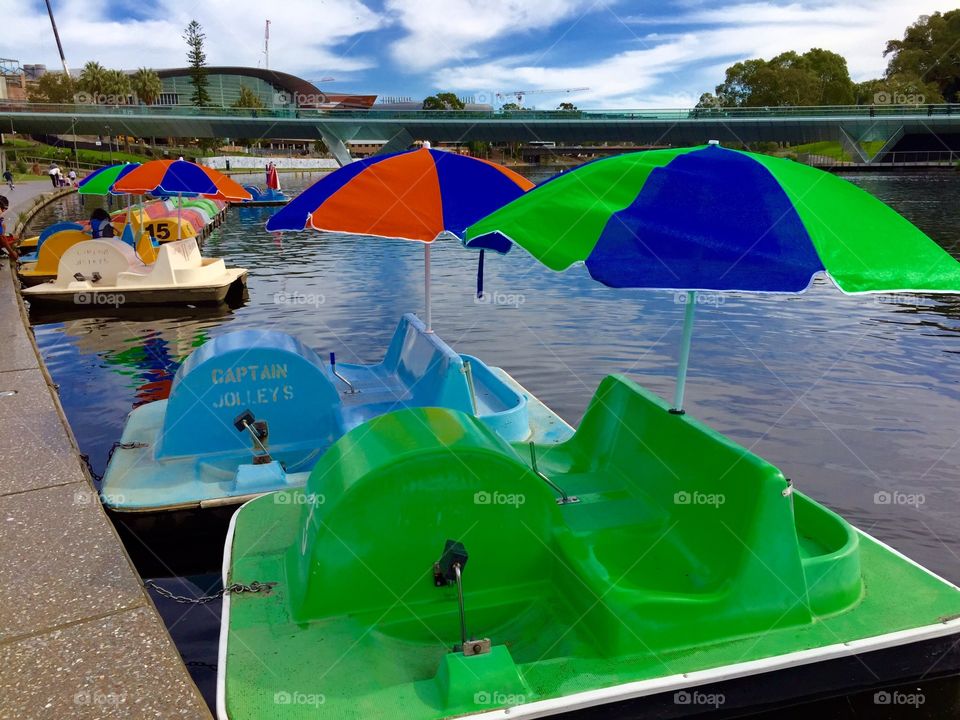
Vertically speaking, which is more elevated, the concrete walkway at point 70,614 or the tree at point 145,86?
the tree at point 145,86

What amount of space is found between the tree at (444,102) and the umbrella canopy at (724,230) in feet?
388

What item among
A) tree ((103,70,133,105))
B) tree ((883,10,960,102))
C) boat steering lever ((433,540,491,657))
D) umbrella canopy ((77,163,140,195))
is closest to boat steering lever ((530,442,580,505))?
boat steering lever ((433,540,491,657))

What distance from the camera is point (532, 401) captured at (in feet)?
25.9

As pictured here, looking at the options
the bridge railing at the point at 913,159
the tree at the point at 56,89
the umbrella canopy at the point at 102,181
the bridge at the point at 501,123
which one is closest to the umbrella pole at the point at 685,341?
the umbrella canopy at the point at 102,181

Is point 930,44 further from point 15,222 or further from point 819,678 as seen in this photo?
point 819,678

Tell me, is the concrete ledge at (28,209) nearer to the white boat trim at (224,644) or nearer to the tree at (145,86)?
the white boat trim at (224,644)

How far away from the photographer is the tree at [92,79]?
325 feet

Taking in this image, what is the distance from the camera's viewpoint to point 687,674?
350 cm

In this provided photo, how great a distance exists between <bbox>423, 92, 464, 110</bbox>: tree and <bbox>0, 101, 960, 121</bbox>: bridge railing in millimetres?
55579

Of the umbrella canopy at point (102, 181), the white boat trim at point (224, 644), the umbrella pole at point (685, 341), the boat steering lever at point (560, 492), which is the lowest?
the white boat trim at point (224, 644)

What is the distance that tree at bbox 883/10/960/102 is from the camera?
87.4m

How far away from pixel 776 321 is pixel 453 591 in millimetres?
13109

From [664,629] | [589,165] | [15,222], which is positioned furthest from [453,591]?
[15,222]

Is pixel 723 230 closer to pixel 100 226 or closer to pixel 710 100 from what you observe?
pixel 100 226
